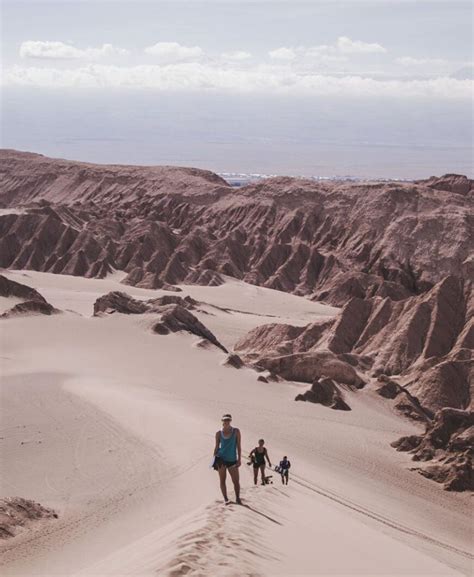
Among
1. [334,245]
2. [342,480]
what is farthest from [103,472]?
[334,245]

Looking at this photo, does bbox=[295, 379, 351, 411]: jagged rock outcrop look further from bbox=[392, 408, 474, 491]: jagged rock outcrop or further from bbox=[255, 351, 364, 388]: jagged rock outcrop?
bbox=[392, 408, 474, 491]: jagged rock outcrop

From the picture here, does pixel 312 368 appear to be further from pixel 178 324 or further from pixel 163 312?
pixel 163 312

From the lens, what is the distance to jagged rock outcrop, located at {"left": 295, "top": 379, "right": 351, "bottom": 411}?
103ft

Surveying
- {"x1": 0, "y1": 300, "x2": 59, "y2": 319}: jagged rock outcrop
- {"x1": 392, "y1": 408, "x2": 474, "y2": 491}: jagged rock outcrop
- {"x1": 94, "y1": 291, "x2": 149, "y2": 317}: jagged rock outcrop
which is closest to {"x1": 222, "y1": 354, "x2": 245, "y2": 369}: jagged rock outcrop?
{"x1": 94, "y1": 291, "x2": 149, "y2": 317}: jagged rock outcrop

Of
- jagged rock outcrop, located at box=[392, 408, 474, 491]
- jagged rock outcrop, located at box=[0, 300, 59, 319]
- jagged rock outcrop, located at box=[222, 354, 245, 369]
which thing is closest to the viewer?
jagged rock outcrop, located at box=[392, 408, 474, 491]

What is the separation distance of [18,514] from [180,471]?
4.25 m

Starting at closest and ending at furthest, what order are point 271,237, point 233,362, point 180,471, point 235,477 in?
Answer: point 235,477
point 180,471
point 233,362
point 271,237

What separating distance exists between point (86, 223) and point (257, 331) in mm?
42348

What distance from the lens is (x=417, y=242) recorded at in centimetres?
7225

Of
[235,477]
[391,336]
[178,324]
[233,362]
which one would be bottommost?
[391,336]

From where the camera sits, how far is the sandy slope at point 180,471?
38.4 ft

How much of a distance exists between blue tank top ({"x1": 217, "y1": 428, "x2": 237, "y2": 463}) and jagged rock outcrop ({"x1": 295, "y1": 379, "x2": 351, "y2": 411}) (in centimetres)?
1801

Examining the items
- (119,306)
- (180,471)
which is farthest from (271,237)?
(180,471)

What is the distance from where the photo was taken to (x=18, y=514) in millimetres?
15141
